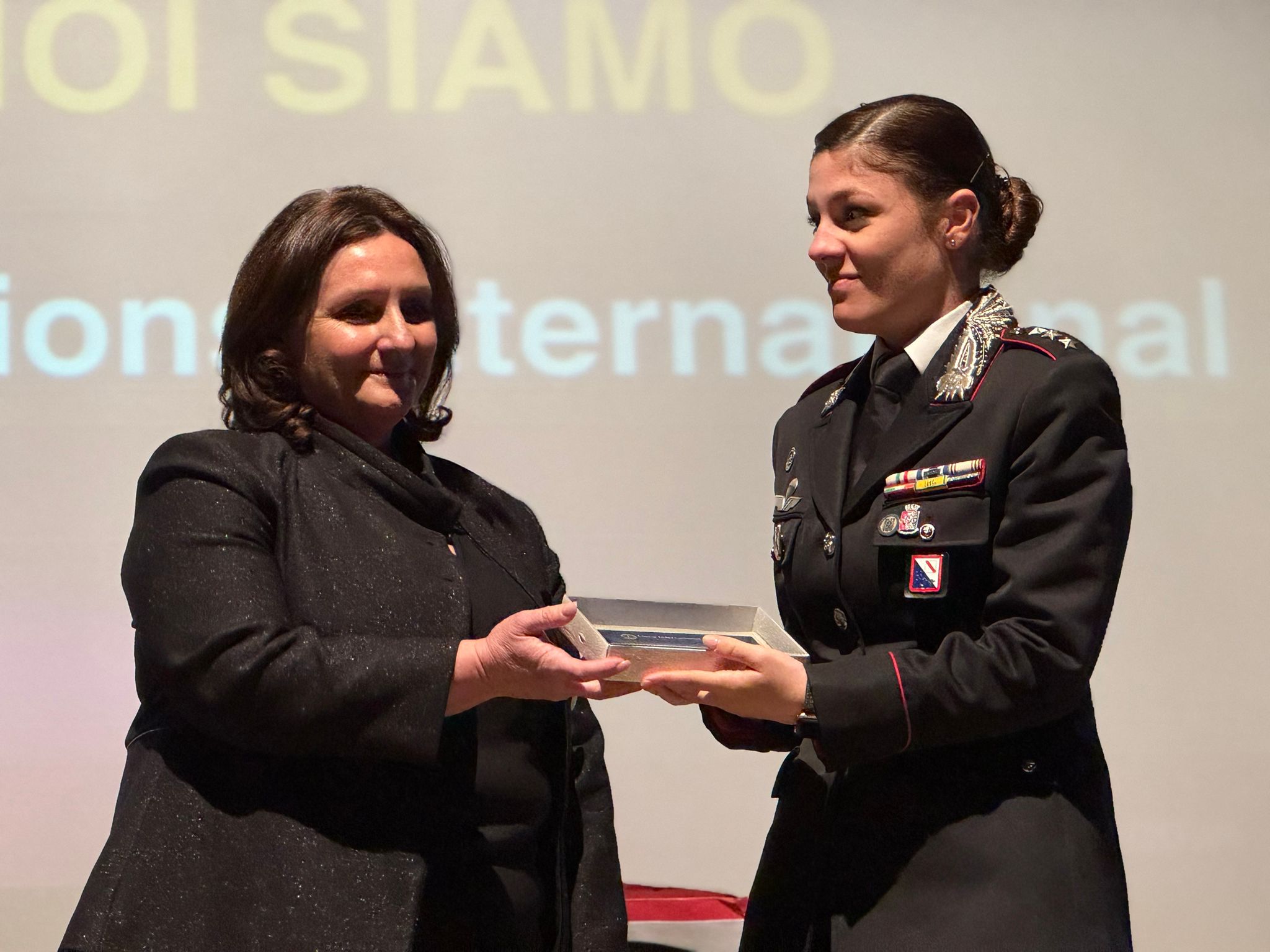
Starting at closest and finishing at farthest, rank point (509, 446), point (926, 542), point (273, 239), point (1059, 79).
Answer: point (926, 542)
point (273, 239)
point (509, 446)
point (1059, 79)

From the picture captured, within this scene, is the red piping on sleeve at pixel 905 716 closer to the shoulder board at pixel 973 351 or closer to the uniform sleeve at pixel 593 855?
the shoulder board at pixel 973 351

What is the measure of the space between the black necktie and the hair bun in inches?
6.6

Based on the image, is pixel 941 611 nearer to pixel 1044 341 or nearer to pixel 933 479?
pixel 933 479

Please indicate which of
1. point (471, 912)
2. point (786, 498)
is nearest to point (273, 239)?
point (786, 498)

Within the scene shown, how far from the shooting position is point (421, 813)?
4.69 ft

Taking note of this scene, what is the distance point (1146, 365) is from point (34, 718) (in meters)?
2.72

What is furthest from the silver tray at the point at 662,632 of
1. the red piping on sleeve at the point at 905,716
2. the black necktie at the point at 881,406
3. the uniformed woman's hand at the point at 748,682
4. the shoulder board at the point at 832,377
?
the shoulder board at the point at 832,377

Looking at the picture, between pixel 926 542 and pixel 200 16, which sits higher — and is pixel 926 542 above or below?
below

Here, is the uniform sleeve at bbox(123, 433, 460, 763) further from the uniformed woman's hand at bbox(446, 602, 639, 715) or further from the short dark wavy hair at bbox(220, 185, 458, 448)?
the short dark wavy hair at bbox(220, 185, 458, 448)

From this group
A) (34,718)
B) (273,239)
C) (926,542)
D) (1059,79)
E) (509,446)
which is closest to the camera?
(926,542)

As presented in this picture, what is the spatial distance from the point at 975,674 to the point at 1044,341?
40 cm

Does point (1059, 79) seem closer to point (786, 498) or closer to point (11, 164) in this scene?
point (786, 498)

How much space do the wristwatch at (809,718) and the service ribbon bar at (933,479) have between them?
0.25 metres

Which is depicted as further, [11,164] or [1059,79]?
[1059,79]
